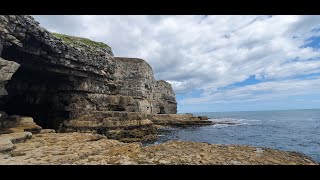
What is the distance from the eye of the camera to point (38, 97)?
116 feet

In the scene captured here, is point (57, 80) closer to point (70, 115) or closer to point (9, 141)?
point (70, 115)

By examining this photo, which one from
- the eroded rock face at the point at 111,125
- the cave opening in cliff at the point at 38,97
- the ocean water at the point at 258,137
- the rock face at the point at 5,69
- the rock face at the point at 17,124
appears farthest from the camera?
the ocean water at the point at 258,137

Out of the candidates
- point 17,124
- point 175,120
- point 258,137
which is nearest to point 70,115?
point 17,124

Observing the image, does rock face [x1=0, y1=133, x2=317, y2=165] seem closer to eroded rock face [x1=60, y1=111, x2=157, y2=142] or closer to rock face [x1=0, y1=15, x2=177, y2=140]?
rock face [x1=0, y1=15, x2=177, y2=140]

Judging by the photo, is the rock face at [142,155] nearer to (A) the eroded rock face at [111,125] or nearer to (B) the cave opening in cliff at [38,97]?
(A) the eroded rock face at [111,125]

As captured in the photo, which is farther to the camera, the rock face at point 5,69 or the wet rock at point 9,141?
the rock face at point 5,69

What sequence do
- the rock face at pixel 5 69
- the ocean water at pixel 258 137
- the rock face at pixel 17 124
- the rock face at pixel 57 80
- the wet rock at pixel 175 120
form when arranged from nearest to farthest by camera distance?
the rock face at pixel 5 69, the rock face at pixel 17 124, the rock face at pixel 57 80, the ocean water at pixel 258 137, the wet rock at pixel 175 120

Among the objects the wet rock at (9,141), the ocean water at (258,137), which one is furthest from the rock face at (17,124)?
the ocean water at (258,137)

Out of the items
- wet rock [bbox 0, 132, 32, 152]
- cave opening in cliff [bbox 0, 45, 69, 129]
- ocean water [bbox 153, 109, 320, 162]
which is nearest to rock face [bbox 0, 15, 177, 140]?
cave opening in cliff [bbox 0, 45, 69, 129]

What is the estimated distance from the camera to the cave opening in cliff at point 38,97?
32263mm

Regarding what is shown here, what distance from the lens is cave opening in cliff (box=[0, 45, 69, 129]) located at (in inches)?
1270

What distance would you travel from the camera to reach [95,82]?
37.9 meters
